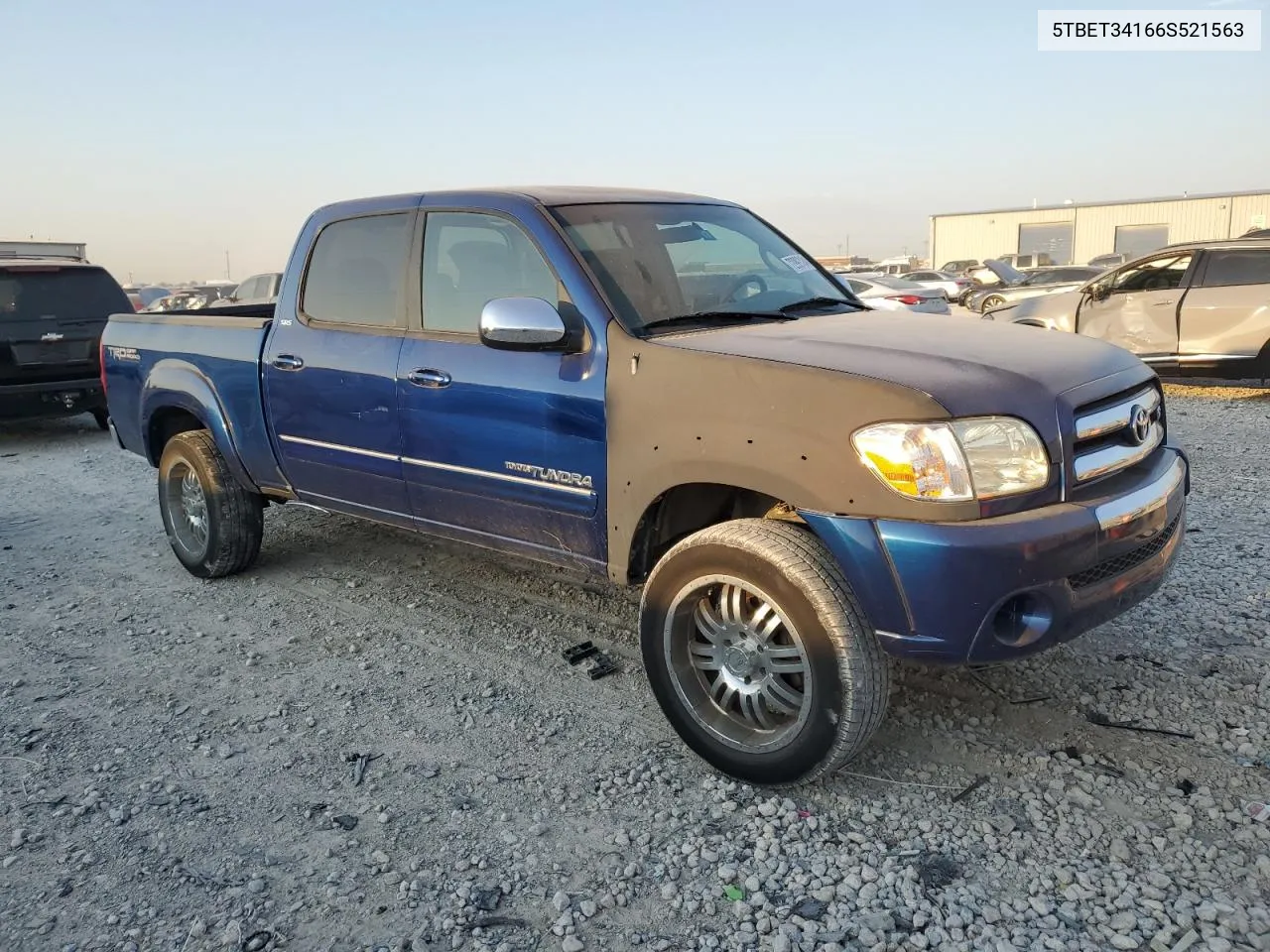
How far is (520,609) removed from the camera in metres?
4.63

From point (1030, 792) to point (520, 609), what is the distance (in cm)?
248

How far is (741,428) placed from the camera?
114 inches

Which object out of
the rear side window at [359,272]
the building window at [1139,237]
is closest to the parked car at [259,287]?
the rear side window at [359,272]

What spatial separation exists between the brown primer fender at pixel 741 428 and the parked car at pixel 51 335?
847 cm

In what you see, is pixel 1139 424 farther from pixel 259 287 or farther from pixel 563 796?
pixel 259 287

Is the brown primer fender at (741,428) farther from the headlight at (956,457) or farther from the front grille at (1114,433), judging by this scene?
the front grille at (1114,433)

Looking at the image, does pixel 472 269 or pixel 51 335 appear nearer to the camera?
pixel 472 269

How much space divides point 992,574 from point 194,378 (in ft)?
13.9

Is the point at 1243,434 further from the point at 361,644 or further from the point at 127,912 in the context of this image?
the point at 127,912

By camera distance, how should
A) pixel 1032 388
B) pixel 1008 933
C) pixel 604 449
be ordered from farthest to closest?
pixel 604 449
pixel 1032 388
pixel 1008 933

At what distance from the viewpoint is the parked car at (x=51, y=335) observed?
9.34m

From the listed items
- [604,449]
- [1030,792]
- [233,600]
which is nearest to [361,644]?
[233,600]

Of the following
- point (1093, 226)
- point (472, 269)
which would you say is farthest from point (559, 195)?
point (1093, 226)

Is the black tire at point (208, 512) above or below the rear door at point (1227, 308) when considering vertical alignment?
below
